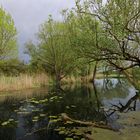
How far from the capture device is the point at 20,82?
131 ft

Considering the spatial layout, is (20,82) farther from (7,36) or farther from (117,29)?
(117,29)

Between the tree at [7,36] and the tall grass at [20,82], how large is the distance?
18.5 feet

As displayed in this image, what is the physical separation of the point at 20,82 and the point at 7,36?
383 inches

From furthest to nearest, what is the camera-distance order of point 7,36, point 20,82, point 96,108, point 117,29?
point 7,36 → point 20,82 → point 96,108 → point 117,29

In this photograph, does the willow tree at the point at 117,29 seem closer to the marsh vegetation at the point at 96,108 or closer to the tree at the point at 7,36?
the marsh vegetation at the point at 96,108

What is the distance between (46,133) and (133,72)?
38.3ft

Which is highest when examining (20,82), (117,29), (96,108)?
(117,29)

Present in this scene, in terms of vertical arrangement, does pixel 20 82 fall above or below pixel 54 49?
below

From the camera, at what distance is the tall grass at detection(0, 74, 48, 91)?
3762 centimetres

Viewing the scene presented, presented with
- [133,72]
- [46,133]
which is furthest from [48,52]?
[46,133]

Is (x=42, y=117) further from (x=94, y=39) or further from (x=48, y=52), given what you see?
(x=48, y=52)

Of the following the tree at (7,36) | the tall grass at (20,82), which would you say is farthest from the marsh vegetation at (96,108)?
the tree at (7,36)

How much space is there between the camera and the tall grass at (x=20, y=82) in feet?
123

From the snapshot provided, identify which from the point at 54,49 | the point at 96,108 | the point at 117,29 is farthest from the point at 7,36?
the point at 117,29
